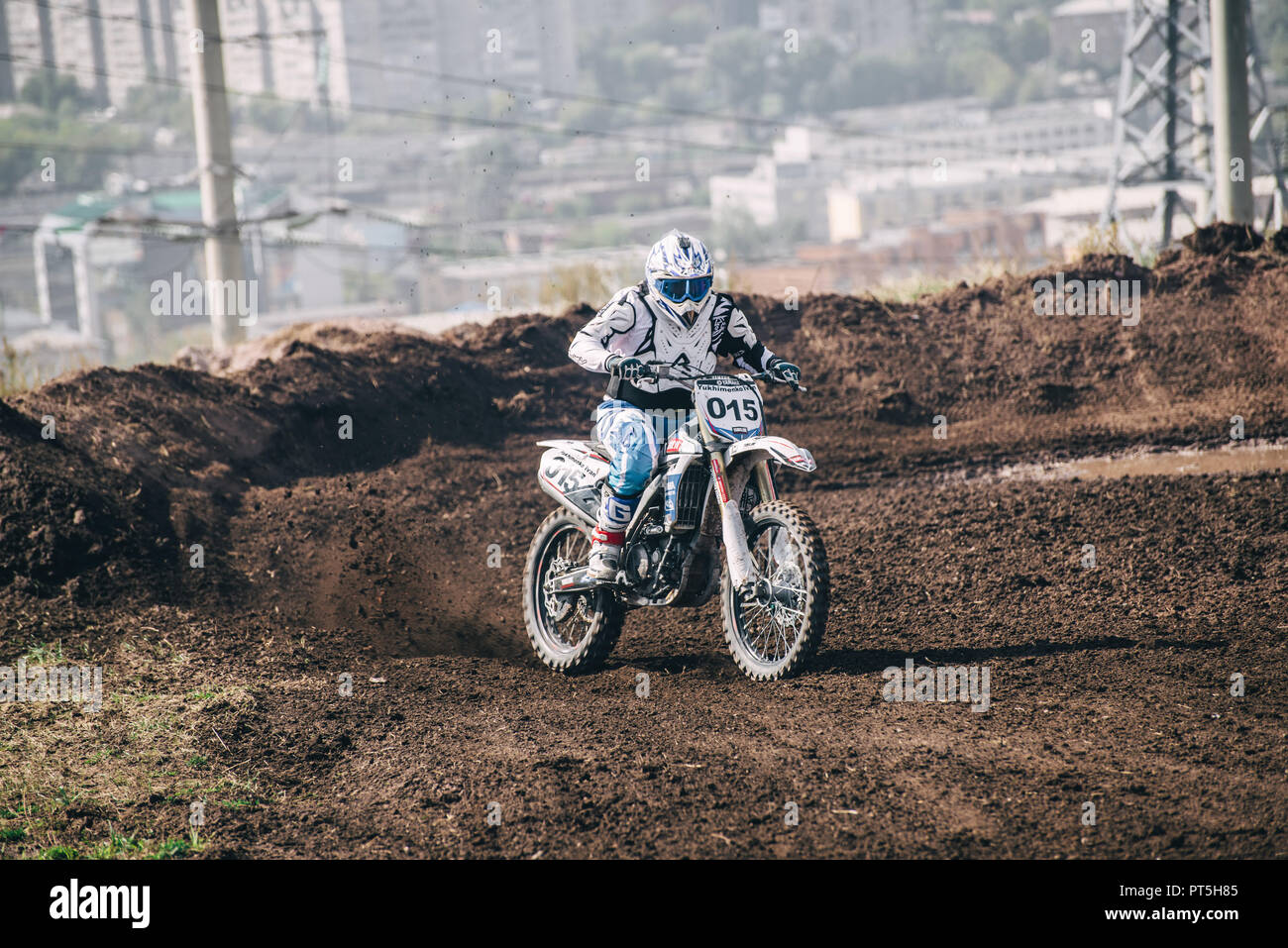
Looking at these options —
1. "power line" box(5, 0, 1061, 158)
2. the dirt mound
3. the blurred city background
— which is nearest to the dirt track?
the dirt mound

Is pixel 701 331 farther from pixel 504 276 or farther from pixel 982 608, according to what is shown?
pixel 504 276

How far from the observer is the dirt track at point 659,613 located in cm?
505

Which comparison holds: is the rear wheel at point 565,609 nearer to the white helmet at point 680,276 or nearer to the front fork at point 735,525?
the front fork at point 735,525

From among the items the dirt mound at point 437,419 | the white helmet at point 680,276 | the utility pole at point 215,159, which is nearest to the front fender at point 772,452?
the white helmet at point 680,276

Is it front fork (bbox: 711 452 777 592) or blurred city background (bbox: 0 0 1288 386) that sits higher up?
blurred city background (bbox: 0 0 1288 386)

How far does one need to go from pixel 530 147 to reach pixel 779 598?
16884cm

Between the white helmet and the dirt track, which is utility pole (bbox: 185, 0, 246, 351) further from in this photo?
the white helmet

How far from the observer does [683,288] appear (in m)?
7.26

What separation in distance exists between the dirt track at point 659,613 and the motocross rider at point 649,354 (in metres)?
1.14

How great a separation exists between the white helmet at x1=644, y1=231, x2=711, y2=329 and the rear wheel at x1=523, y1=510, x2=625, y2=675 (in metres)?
1.49

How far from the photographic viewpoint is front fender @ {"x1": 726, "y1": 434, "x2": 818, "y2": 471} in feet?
20.8

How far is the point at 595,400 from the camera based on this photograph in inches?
567
